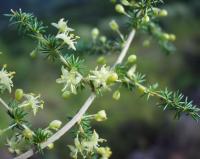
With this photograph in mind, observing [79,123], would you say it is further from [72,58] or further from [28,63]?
[28,63]

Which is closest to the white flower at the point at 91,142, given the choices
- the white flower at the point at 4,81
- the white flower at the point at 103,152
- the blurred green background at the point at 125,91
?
the white flower at the point at 103,152

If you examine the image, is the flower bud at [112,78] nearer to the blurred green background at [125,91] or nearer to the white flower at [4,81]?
the white flower at [4,81]

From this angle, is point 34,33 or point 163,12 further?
point 163,12

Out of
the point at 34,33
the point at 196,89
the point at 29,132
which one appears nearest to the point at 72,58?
the point at 34,33

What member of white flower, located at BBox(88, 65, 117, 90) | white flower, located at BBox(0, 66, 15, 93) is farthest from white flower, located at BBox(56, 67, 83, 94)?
white flower, located at BBox(0, 66, 15, 93)

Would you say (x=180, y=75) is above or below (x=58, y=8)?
below

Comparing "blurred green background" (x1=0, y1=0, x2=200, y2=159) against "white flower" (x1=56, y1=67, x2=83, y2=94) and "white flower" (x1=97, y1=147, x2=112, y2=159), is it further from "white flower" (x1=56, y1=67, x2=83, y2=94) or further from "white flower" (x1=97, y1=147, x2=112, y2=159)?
"white flower" (x1=56, y1=67, x2=83, y2=94)

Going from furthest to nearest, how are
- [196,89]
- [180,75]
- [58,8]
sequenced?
[58,8], [180,75], [196,89]

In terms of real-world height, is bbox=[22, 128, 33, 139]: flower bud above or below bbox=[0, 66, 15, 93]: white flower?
below
